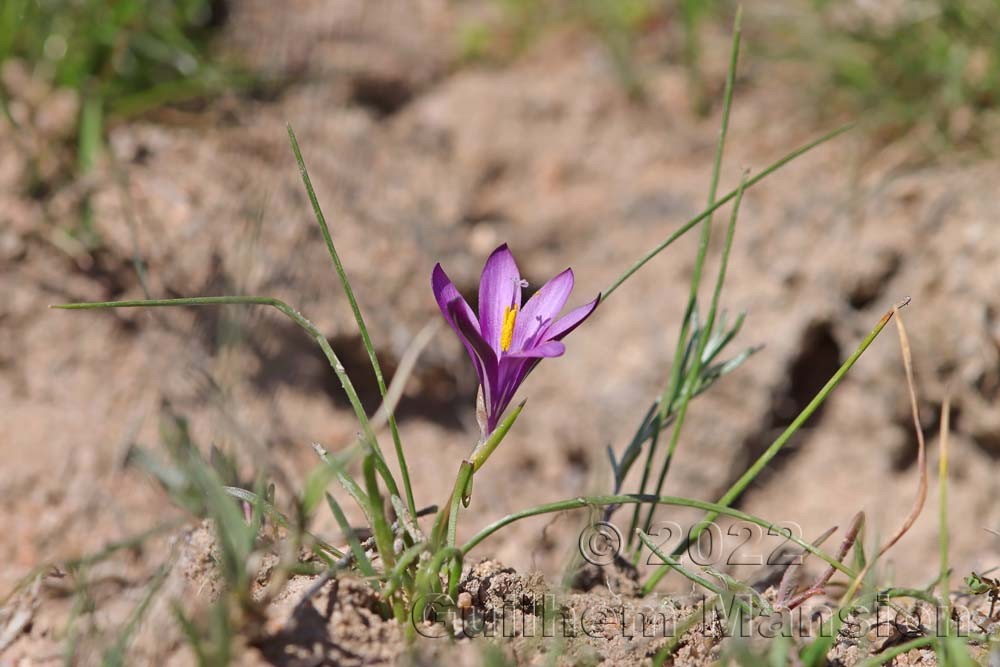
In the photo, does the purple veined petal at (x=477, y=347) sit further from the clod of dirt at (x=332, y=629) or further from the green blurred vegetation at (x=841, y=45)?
the green blurred vegetation at (x=841, y=45)

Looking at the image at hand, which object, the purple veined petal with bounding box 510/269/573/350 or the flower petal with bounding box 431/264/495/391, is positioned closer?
the flower petal with bounding box 431/264/495/391

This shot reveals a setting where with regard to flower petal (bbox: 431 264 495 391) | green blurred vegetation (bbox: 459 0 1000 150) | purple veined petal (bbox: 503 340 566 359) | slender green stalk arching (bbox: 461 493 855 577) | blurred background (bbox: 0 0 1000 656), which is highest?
green blurred vegetation (bbox: 459 0 1000 150)

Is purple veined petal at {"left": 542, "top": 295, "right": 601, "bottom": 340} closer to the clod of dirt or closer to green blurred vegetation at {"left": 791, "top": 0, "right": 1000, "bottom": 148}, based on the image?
the clod of dirt

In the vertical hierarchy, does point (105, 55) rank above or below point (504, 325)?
above

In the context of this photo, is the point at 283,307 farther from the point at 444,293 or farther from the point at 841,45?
the point at 841,45

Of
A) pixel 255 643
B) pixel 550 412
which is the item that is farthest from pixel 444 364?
pixel 255 643

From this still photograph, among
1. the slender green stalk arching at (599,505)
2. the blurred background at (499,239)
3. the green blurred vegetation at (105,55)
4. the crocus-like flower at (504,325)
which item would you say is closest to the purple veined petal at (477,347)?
the crocus-like flower at (504,325)

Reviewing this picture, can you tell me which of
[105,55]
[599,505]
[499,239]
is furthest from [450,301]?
[105,55]

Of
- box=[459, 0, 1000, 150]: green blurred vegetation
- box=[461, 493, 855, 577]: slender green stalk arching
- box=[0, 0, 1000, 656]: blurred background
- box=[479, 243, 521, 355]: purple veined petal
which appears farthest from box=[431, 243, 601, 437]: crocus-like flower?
box=[459, 0, 1000, 150]: green blurred vegetation
